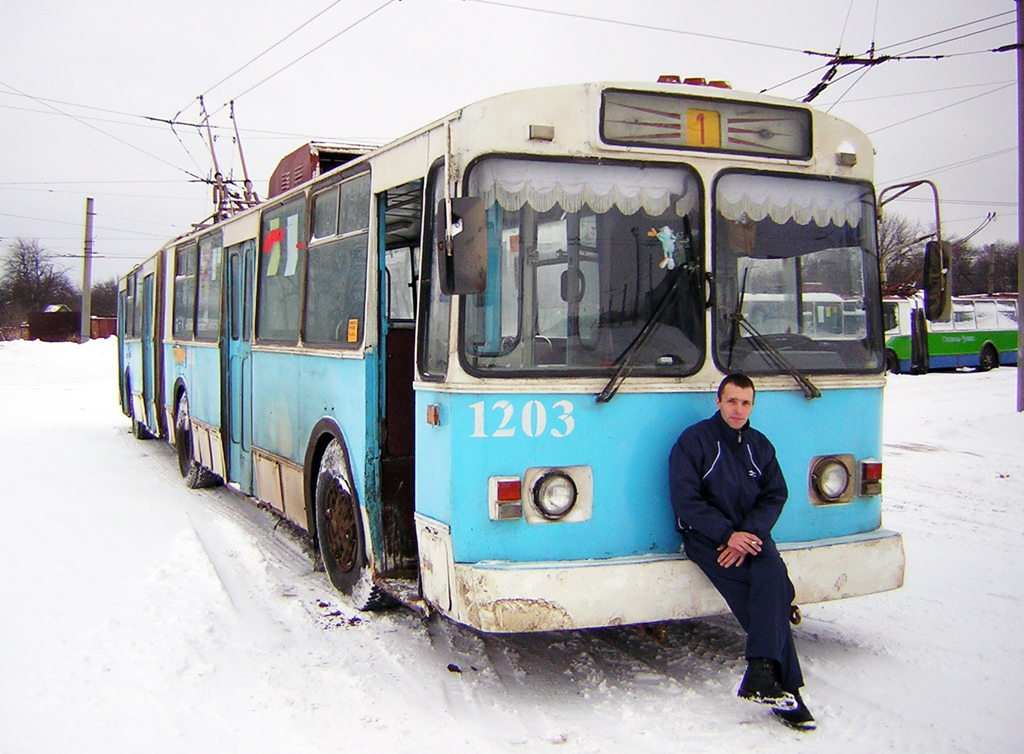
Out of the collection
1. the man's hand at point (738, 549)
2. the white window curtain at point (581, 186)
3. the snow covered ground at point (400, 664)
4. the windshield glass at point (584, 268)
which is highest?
the white window curtain at point (581, 186)

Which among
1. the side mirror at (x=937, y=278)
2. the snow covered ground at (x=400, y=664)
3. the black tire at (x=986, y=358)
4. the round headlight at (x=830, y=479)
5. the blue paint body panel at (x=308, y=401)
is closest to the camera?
the snow covered ground at (x=400, y=664)

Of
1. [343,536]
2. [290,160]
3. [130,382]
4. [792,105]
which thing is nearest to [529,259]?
[792,105]

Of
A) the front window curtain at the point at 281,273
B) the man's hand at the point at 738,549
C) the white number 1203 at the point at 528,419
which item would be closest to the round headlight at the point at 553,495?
the white number 1203 at the point at 528,419

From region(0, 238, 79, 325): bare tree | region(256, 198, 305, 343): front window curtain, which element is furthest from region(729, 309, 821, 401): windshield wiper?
region(0, 238, 79, 325): bare tree

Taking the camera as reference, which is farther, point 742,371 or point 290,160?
point 290,160

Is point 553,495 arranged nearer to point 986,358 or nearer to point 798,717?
point 798,717

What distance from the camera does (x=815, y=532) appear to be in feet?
15.9

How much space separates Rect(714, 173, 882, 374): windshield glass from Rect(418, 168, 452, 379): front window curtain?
1.36 meters

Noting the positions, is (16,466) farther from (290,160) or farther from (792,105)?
(792,105)

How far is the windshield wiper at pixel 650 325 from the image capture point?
172 inches

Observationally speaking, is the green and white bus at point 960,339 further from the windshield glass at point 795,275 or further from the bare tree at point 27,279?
the bare tree at point 27,279

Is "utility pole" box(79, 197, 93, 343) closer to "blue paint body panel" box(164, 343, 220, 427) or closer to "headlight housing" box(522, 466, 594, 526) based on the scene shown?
"blue paint body panel" box(164, 343, 220, 427)

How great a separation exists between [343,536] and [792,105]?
3.69 m

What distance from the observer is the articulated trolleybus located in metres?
4.28
